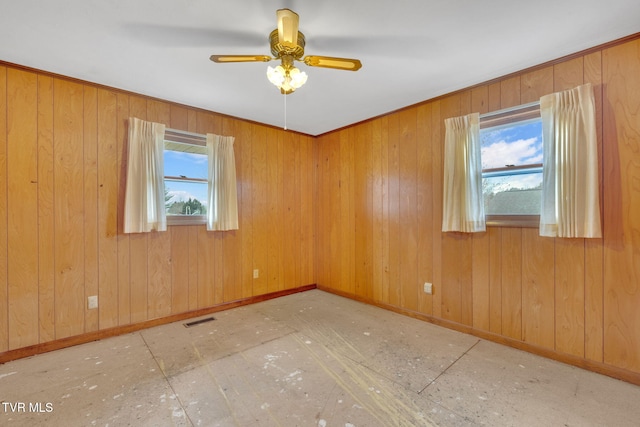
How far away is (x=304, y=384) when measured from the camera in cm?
187

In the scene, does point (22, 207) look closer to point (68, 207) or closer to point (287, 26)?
point (68, 207)

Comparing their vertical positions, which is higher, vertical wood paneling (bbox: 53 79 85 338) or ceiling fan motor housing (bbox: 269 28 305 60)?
ceiling fan motor housing (bbox: 269 28 305 60)

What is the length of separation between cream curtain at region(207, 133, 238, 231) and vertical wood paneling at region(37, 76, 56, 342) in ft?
4.30

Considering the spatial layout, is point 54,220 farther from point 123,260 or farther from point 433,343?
point 433,343

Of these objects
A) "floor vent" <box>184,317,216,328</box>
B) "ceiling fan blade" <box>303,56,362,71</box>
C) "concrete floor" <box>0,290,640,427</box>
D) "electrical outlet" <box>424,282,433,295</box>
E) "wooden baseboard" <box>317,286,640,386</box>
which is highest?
"ceiling fan blade" <box>303,56,362,71</box>

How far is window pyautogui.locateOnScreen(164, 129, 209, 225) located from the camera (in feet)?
9.92

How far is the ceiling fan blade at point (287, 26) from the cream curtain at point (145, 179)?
186 centimetres

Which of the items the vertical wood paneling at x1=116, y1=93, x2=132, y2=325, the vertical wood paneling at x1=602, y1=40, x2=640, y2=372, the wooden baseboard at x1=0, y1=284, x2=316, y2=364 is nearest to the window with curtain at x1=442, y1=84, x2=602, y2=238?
the vertical wood paneling at x1=602, y1=40, x2=640, y2=372

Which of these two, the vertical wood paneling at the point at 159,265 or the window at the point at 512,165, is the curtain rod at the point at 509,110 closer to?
the window at the point at 512,165

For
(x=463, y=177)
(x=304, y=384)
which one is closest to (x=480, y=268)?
(x=463, y=177)

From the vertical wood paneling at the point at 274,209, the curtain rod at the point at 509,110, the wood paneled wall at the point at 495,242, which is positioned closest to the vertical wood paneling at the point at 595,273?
the wood paneled wall at the point at 495,242

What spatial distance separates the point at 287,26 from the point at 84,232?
249 cm

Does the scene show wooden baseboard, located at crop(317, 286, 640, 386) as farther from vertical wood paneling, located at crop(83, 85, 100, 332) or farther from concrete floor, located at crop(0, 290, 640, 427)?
vertical wood paneling, located at crop(83, 85, 100, 332)

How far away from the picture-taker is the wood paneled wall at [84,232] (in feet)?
7.30
